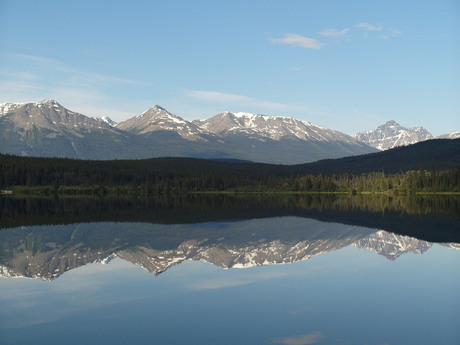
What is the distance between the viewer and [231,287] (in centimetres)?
3422

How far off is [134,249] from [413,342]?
35436 mm

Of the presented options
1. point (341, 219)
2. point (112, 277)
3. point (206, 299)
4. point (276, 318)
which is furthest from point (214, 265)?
point (341, 219)

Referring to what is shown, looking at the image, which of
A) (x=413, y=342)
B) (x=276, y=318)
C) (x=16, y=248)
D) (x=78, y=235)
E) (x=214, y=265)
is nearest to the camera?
(x=413, y=342)

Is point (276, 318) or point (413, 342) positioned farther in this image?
point (276, 318)

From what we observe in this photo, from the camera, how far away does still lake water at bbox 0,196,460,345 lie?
2395 centimetres

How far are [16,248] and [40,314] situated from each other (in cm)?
2737

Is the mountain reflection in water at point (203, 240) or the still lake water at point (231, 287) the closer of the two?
the still lake water at point (231, 287)

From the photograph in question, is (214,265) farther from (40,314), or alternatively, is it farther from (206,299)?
(40,314)

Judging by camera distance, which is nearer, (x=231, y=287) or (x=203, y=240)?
(x=231, y=287)

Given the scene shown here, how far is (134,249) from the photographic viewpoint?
53.3m

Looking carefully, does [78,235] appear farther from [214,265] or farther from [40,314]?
[40,314]

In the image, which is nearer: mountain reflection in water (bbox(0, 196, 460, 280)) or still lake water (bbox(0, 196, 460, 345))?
still lake water (bbox(0, 196, 460, 345))

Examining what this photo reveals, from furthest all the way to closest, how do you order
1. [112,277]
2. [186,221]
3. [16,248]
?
[186,221]
[16,248]
[112,277]

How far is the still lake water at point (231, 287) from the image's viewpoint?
24.0 m
